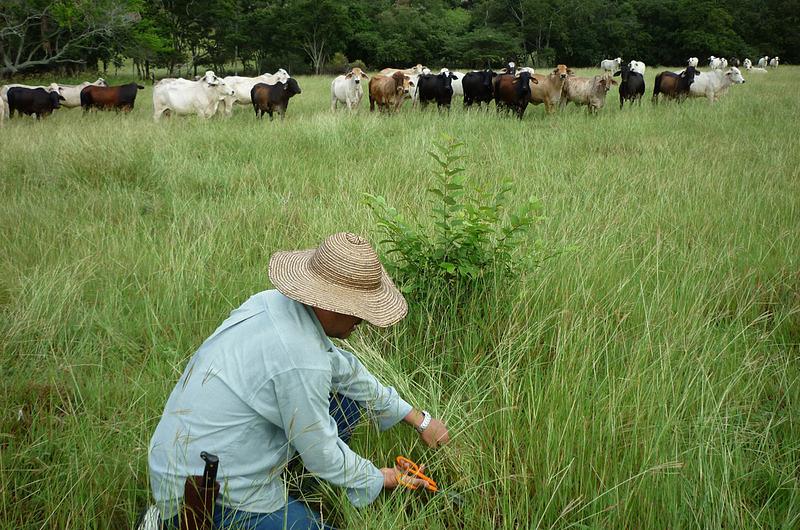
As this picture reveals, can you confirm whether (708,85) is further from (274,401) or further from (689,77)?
(274,401)

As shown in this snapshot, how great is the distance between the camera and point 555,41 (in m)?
46.1

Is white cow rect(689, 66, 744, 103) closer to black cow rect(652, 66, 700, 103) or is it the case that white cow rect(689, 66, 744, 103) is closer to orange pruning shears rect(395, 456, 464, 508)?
black cow rect(652, 66, 700, 103)

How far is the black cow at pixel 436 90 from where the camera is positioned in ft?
47.6

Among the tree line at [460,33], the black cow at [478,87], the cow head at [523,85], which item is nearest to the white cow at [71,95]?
the black cow at [478,87]

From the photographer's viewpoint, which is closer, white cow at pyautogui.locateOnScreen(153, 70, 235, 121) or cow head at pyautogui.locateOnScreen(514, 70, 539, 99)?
cow head at pyautogui.locateOnScreen(514, 70, 539, 99)

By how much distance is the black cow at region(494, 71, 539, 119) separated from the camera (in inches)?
515

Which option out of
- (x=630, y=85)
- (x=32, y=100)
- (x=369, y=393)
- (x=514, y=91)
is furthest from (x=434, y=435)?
(x=32, y=100)

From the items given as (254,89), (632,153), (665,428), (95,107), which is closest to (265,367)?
(665,428)

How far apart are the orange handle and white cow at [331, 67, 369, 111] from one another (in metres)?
13.1

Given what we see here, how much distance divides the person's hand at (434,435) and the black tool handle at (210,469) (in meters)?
0.79

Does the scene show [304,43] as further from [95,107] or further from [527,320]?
[527,320]

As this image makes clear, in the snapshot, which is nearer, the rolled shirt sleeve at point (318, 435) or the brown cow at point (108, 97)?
the rolled shirt sleeve at point (318, 435)

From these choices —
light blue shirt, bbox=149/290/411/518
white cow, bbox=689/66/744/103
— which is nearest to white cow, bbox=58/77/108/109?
white cow, bbox=689/66/744/103

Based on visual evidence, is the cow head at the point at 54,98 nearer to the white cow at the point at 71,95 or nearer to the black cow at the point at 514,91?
the white cow at the point at 71,95
